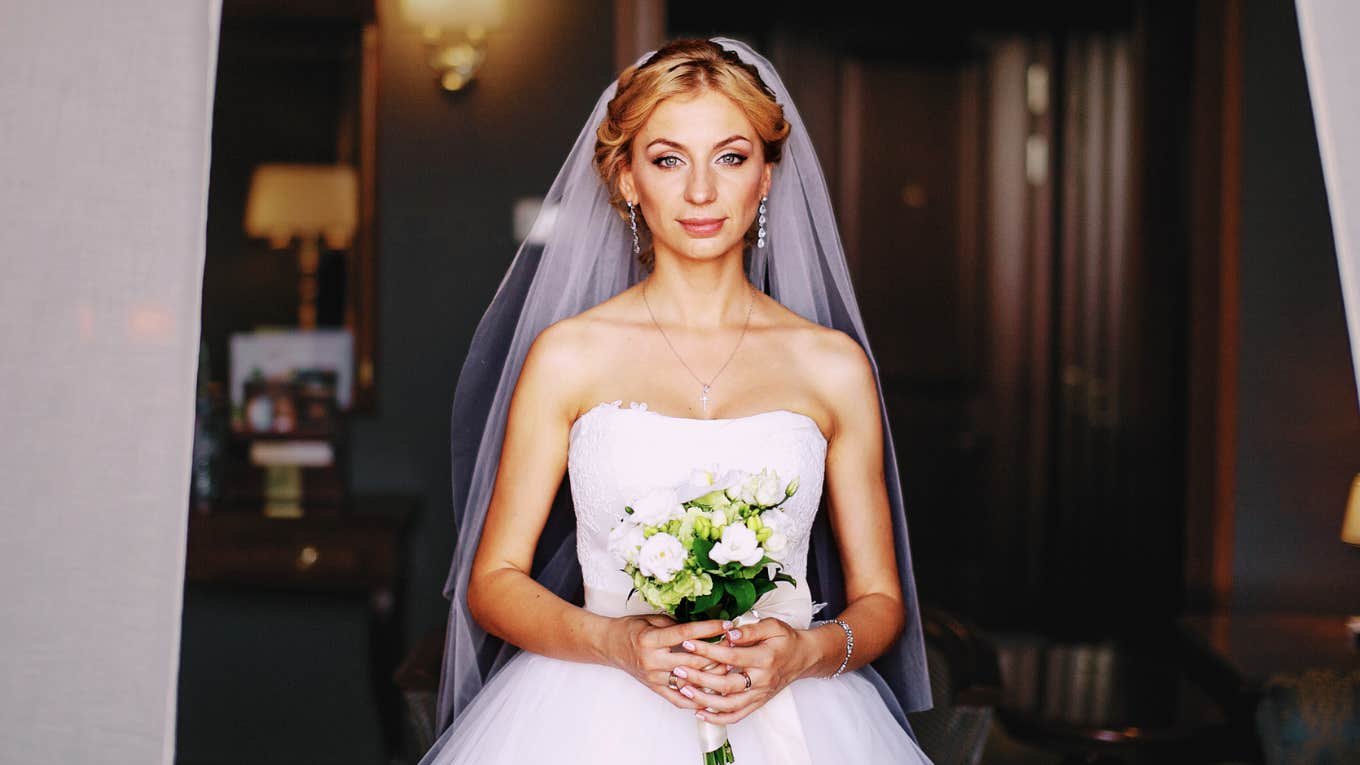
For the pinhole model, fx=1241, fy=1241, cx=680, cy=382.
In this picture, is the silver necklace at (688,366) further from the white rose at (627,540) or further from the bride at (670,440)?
the white rose at (627,540)

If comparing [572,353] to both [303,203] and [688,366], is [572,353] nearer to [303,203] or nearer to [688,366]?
[688,366]

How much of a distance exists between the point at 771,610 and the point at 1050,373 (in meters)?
3.85

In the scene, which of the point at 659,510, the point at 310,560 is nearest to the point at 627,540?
the point at 659,510

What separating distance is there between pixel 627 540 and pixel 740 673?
28 centimetres

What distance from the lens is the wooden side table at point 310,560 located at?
13.5ft

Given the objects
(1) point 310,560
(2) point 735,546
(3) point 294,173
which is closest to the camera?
(2) point 735,546

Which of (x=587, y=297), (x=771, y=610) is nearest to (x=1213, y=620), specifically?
(x=771, y=610)

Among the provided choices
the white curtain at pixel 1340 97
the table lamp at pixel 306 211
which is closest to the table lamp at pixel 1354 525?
the white curtain at pixel 1340 97

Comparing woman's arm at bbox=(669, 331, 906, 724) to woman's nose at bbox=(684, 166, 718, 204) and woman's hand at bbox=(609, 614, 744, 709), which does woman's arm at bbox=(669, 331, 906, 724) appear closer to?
woman's hand at bbox=(609, 614, 744, 709)

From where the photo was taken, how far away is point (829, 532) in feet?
8.43

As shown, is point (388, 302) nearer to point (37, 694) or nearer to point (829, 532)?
point (829, 532)

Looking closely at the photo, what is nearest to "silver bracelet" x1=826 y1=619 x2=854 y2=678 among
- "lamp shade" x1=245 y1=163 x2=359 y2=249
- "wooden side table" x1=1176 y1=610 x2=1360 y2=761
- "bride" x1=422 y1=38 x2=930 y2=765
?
"bride" x1=422 y1=38 x2=930 y2=765

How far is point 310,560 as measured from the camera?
13.5ft

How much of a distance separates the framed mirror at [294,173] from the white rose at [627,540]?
9.99 ft
